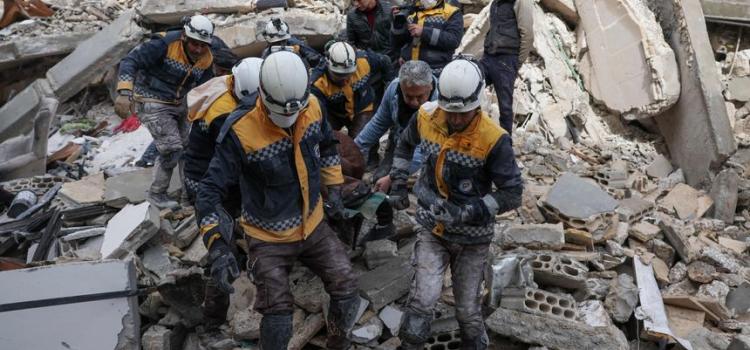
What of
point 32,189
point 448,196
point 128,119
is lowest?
point 128,119

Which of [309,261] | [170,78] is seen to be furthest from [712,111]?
[170,78]

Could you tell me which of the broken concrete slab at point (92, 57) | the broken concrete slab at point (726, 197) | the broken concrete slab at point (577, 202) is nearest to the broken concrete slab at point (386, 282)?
the broken concrete slab at point (577, 202)

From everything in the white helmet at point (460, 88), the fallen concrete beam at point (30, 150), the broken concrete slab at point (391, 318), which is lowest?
the fallen concrete beam at point (30, 150)

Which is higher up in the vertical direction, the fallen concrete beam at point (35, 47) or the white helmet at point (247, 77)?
the white helmet at point (247, 77)

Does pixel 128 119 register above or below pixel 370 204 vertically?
below

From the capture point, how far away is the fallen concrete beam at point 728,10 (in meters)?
7.98

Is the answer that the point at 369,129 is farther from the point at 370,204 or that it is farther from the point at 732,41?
the point at 732,41

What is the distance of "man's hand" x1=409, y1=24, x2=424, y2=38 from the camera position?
541 centimetres

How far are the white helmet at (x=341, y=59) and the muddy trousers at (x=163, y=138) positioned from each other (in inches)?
68.7

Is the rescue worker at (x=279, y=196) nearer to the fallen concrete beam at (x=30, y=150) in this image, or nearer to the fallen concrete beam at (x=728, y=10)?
the fallen concrete beam at (x=30, y=150)

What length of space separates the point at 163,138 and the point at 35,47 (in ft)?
15.9

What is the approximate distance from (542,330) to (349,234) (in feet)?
5.07

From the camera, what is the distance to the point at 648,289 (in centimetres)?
428

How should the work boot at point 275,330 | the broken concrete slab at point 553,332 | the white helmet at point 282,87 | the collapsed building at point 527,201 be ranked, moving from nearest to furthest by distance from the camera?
the white helmet at point 282,87
the work boot at point 275,330
the broken concrete slab at point 553,332
the collapsed building at point 527,201
